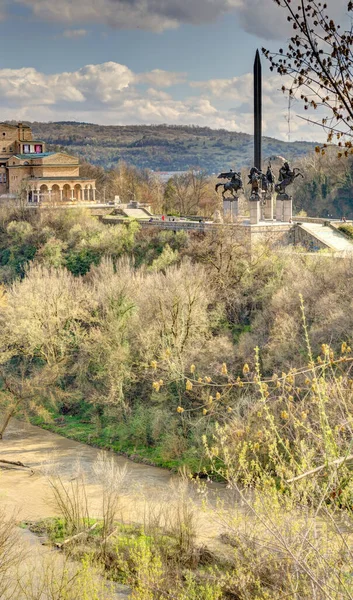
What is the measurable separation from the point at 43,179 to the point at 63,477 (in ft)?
120

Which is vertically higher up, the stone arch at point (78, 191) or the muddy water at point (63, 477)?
the stone arch at point (78, 191)

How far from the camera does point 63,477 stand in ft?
79.3

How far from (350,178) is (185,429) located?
42796mm

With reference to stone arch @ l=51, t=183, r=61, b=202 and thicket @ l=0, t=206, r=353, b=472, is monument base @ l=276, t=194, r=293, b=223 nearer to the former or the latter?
thicket @ l=0, t=206, r=353, b=472

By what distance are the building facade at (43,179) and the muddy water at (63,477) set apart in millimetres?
29690

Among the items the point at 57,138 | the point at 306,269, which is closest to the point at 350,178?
the point at 306,269

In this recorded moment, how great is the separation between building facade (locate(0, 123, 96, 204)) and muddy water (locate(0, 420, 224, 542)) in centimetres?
2969

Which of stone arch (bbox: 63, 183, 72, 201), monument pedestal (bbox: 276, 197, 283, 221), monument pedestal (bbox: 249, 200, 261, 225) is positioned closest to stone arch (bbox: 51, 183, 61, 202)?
stone arch (bbox: 63, 183, 72, 201)

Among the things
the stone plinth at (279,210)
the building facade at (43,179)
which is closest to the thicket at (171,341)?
the stone plinth at (279,210)

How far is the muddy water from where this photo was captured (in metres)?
20.8

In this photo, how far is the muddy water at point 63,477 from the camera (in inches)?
818

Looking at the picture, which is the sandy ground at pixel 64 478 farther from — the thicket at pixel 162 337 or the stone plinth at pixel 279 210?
the stone plinth at pixel 279 210

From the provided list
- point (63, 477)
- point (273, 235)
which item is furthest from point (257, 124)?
point (63, 477)

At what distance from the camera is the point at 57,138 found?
141000 mm
